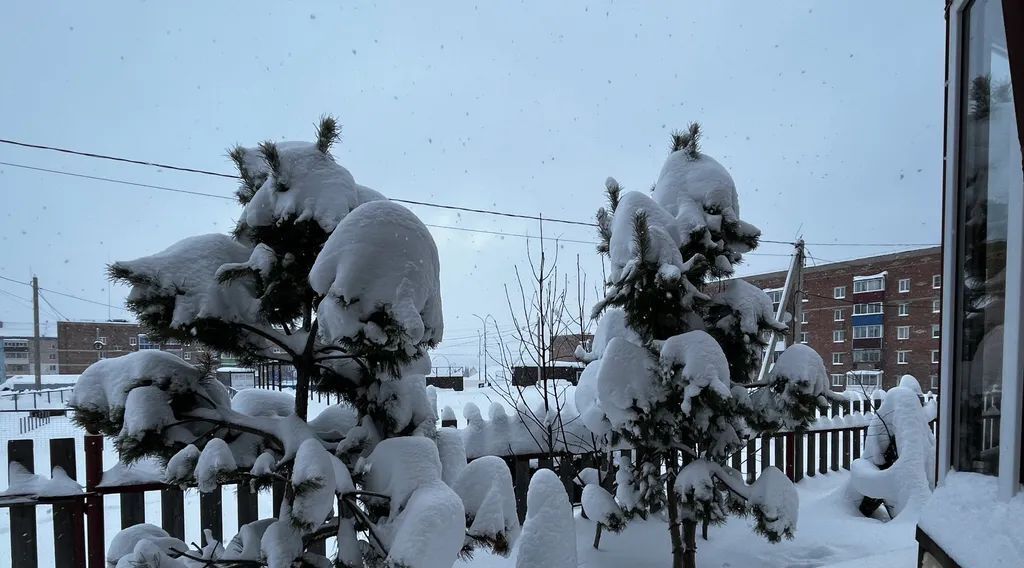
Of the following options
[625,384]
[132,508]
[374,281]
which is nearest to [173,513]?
[132,508]

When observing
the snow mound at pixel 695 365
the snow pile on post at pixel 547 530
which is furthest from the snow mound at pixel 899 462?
the snow pile on post at pixel 547 530

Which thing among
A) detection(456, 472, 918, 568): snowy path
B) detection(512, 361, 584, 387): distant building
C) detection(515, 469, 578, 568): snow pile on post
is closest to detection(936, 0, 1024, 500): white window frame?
detection(456, 472, 918, 568): snowy path

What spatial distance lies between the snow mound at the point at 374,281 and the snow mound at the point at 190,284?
48 cm

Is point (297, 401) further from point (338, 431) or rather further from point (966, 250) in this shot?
point (966, 250)

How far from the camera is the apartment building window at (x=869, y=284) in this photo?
105 feet

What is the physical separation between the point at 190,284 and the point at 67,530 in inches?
68.8

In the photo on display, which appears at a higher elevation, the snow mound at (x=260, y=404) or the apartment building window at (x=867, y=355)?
the snow mound at (x=260, y=404)

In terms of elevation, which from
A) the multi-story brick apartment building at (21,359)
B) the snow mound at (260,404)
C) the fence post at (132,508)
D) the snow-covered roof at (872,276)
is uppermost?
the snow mound at (260,404)

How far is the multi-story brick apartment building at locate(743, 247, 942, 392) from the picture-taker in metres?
30.0

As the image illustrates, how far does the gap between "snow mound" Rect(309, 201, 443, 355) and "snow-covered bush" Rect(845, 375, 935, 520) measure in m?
4.74

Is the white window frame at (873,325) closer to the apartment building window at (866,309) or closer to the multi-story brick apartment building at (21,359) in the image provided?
the apartment building window at (866,309)

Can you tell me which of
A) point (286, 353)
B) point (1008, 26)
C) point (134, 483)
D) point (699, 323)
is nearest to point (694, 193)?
point (699, 323)

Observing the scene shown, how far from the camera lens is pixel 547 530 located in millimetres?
2389

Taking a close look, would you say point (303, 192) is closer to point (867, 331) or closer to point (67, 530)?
point (67, 530)
